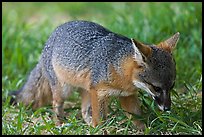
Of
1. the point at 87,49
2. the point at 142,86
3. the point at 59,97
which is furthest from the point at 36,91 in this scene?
the point at 142,86

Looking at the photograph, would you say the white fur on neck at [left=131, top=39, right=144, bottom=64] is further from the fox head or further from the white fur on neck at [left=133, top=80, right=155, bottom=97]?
the white fur on neck at [left=133, top=80, right=155, bottom=97]

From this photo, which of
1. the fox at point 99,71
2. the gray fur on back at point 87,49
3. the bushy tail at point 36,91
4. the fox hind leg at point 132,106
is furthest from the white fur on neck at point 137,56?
the bushy tail at point 36,91

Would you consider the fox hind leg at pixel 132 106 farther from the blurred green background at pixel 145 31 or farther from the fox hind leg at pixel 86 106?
the blurred green background at pixel 145 31

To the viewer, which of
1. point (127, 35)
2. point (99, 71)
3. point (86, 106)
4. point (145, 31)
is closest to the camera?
point (99, 71)

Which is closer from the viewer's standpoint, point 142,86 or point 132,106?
point 142,86

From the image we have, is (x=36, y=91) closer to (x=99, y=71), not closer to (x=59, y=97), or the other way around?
(x=59, y=97)

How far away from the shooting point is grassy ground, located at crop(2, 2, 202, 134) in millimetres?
6215

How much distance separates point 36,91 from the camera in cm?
723

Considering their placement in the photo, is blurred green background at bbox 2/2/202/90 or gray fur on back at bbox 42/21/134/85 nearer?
gray fur on back at bbox 42/21/134/85

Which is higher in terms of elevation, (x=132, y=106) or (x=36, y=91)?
(x=36, y=91)

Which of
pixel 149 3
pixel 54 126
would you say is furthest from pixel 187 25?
pixel 54 126

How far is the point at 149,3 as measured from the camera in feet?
33.1

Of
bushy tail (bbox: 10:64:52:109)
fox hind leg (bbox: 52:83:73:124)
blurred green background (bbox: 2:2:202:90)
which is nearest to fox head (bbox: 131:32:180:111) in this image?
fox hind leg (bbox: 52:83:73:124)

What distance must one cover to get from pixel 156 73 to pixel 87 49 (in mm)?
916
